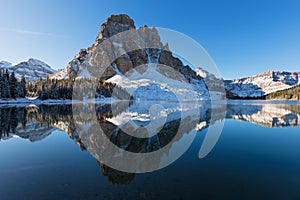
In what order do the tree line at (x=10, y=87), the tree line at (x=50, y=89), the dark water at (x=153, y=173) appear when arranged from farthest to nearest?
the tree line at (x=50, y=89), the tree line at (x=10, y=87), the dark water at (x=153, y=173)

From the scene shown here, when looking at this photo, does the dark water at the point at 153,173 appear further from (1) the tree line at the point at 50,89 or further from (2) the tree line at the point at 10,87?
(1) the tree line at the point at 50,89

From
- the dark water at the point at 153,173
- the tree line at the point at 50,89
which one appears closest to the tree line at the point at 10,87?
the tree line at the point at 50,89

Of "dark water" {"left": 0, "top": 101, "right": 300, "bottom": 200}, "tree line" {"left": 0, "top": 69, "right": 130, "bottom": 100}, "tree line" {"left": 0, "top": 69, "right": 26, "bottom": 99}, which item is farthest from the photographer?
"tree line" {"left": 0, "top": 69, "right": 130, "bottom": 100}

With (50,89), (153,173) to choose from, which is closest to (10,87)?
(50,89)

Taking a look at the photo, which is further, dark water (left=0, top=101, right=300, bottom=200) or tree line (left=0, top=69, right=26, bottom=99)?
tree line (left=0, top=69, right=26, bottom=99)

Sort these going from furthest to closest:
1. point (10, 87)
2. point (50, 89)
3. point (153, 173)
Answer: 1. point (50, 89)
2. point (10, 87)
3. point (153, 173)

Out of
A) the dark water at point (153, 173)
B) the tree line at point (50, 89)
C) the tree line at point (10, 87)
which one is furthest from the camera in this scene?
the tree line at point (50, 89)

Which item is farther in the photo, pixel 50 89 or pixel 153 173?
pixel 50 89

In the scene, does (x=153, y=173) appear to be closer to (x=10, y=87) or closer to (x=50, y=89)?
(x=10, y=87)

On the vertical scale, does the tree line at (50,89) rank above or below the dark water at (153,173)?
above

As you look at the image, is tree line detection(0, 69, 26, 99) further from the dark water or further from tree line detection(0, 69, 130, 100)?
the dark water

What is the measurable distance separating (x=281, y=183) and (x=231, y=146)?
241 inches

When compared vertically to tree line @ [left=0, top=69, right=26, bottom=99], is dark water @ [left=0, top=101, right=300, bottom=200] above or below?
below

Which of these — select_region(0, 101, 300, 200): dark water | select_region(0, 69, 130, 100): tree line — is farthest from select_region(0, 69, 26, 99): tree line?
select_region(0, 101, 300, 200): dark water
